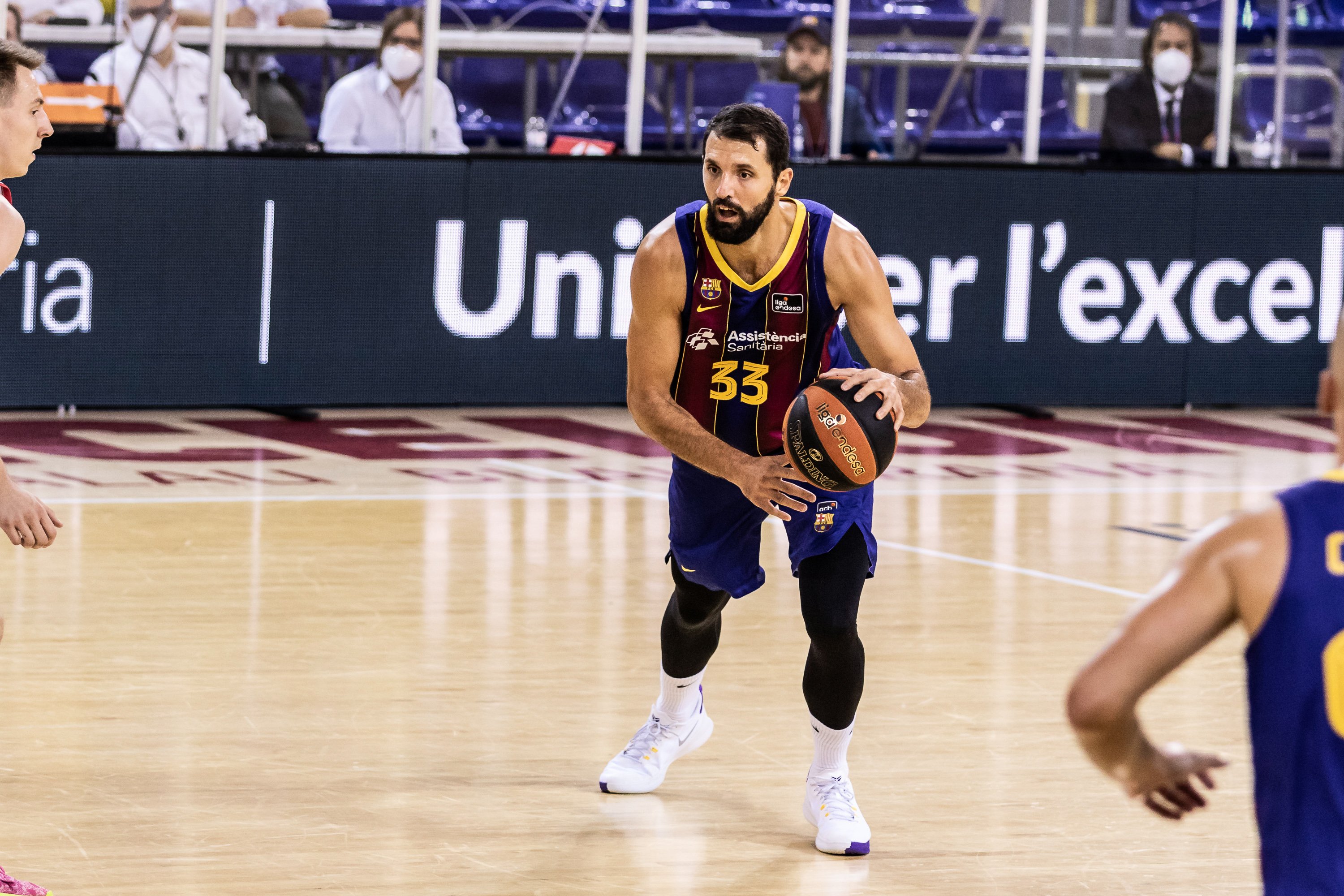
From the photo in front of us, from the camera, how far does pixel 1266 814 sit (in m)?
2.45

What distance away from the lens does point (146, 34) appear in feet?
39.3

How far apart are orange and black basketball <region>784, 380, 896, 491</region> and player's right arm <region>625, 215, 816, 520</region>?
12 centimetres

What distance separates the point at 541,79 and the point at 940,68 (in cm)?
264

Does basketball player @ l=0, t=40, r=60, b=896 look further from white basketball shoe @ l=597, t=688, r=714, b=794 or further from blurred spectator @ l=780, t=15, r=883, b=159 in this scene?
blurred spectator @ l=780, t=15, r=883, b=159

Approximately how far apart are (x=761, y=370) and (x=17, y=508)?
198 cm

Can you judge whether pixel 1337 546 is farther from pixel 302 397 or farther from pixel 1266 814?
pixel 302 397

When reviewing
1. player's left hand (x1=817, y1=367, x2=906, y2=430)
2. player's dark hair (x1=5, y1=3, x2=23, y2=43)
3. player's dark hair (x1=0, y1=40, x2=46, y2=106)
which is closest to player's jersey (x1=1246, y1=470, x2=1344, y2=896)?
player's left hand (x1=817, y1=367, x2=906, y2=430)

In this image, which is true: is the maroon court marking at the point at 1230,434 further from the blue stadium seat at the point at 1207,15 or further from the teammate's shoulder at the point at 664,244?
the teammate's shoulder at the point at 664,244

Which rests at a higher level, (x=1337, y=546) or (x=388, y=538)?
(x=1337, y=546)

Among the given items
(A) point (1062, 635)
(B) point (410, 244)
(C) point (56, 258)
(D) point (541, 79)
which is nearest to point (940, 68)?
(D) point (541, 79)

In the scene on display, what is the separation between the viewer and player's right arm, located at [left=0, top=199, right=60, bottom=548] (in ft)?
14.0

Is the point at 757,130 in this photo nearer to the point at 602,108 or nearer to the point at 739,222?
the point at 739,222

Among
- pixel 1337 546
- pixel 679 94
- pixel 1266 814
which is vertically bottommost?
pixel 1266 814

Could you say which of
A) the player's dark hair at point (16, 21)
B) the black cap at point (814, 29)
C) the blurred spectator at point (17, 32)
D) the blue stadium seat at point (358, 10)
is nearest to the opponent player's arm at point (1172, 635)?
the blurred spectator at point (17, 32)
